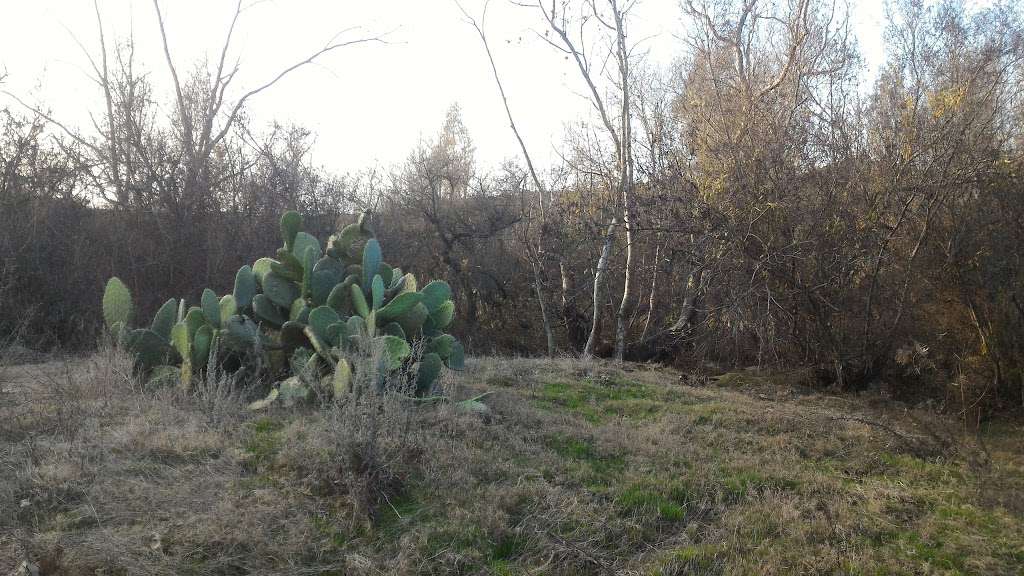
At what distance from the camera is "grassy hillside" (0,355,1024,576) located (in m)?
3.75

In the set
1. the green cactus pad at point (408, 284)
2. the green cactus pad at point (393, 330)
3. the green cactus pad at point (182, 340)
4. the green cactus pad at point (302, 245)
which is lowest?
the green cactus pad at point (182, 340)

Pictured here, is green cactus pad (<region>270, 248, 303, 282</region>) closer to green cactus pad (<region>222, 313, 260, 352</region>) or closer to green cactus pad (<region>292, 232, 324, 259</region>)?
green cactus pad (<region>292, 232, 324, 259</region>)

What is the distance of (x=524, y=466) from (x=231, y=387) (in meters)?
2.56

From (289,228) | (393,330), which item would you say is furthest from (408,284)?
(289,228)

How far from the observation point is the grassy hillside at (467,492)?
375 cm

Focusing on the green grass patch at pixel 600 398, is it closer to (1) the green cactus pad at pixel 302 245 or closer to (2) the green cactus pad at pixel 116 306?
(1) the green cactus pad at pixel 302 245

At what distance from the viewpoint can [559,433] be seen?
5.75 meters

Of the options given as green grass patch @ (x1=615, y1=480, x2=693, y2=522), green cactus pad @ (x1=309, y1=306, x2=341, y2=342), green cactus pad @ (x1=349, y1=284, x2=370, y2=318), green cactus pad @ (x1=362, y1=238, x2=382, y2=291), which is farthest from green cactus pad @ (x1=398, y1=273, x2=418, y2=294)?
green grass patch @ (x1=615, y1=480, x2=693, y2=522)

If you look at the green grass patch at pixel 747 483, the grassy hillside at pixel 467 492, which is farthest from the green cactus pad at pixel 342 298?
the green grass patch at pixel 747 483

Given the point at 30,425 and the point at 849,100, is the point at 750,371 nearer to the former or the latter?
the point at 849,100

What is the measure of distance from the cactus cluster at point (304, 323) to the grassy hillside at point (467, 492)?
0.40 m

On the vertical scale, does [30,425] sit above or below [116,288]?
below

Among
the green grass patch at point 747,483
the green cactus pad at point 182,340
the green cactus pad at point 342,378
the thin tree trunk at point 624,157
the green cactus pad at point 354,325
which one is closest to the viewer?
the green grass patch at point 747,483

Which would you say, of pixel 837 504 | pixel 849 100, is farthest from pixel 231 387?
pixel 849 100
